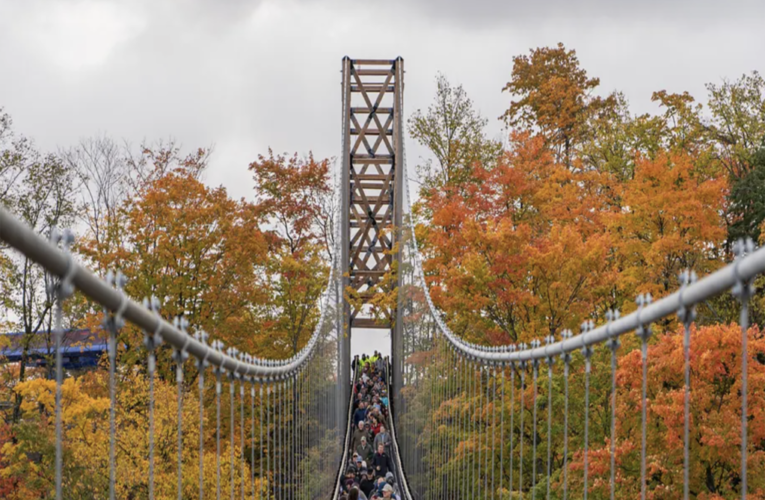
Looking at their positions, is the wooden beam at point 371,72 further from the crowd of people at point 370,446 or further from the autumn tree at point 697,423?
the autumn tree at point 697,423

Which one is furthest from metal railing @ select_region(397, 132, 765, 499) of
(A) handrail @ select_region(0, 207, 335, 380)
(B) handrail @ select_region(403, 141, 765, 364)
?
(A) handrail @ select_region(0, 207, 335, 380)

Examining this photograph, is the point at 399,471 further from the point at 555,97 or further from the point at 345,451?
the point at 555,97

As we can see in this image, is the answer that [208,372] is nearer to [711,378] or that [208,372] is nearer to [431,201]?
[431,201]

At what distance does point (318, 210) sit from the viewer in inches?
1379

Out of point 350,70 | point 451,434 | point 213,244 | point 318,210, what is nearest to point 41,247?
point 451,434

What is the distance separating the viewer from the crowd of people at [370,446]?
51.7 ft

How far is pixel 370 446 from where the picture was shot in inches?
808

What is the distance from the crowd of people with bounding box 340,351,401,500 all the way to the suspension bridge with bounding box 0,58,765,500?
1.01ft

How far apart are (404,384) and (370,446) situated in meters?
2.12

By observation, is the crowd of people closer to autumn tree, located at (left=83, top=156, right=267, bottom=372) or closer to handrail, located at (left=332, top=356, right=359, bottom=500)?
handrail, located at (left=332, top=356, right=359, bottom=500)

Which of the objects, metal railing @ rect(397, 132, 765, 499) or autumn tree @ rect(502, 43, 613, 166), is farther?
autumn tree @ rect(502, 43, 613, 166)

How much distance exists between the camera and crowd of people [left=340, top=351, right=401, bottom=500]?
15750 millimetres

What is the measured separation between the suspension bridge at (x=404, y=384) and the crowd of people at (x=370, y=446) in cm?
31

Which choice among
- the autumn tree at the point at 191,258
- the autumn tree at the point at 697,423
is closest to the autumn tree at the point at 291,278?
the autumn tree at the point at 191,258
